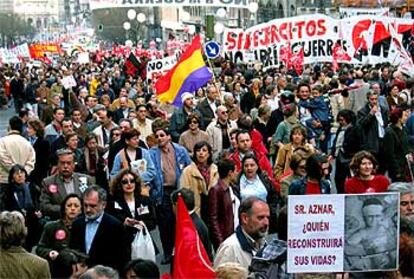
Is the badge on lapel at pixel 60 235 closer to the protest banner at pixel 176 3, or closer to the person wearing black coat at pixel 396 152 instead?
the person wearing black coat at pixel 396 152

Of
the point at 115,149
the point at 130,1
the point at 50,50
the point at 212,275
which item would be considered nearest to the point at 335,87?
the point at 130,1

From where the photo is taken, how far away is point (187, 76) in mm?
15039

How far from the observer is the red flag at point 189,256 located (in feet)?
20.3

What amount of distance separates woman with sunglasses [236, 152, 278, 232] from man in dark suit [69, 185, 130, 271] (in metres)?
1.83

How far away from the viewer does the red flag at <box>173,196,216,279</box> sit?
20.3 ft

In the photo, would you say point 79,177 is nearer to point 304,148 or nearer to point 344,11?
point 304,148

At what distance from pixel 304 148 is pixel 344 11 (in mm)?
27219

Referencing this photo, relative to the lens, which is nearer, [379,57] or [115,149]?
[115,149]

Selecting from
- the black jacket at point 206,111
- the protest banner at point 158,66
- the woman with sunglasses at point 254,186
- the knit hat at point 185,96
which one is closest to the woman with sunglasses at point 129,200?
the woman with sunglasses at point 254,186

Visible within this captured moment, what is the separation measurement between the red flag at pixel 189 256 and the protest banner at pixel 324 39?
48.1 feet

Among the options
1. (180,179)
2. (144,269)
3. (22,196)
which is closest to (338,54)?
(180,179)

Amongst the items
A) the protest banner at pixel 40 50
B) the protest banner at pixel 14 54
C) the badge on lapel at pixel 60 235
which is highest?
the badge on lapel at pixel 60 235

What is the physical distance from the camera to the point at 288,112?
12.1 m

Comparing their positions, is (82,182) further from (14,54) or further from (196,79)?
(14,54)
